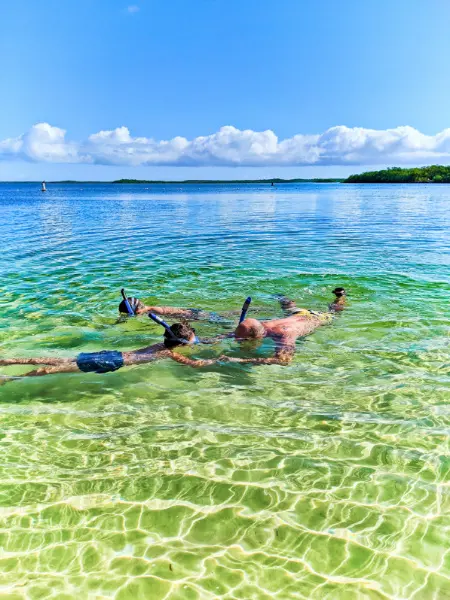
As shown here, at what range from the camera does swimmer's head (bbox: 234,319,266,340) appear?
7199mm

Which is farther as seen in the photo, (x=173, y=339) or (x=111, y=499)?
(x=173, y=339)

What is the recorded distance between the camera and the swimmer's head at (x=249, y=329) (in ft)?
23.6

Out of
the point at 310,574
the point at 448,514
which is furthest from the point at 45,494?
the point at 448,514

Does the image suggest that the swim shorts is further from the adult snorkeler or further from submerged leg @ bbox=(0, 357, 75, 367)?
the adult snorkeler

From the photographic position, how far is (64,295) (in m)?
10.9

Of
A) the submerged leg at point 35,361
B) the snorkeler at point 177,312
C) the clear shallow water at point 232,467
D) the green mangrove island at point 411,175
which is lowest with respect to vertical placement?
the clear shallow water at point 232,467

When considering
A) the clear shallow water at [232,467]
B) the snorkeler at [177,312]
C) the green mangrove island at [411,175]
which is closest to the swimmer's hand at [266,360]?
the clear shallow water at [232,467]

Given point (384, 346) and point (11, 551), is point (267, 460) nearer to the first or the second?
point (11, 551)

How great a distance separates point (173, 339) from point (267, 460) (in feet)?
9.80

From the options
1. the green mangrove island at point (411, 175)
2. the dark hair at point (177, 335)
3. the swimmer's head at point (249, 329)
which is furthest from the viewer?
the green mangrove island at point (411, 175)

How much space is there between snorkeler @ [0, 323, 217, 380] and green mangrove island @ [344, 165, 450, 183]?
15637cm

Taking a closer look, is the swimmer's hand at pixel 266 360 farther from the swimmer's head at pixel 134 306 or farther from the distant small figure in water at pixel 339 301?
the distant small figure in water at pixel 339 301

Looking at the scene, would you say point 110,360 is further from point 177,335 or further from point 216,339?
point 216,339

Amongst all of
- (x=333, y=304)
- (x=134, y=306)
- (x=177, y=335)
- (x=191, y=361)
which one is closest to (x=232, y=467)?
(x=191, y=361)
